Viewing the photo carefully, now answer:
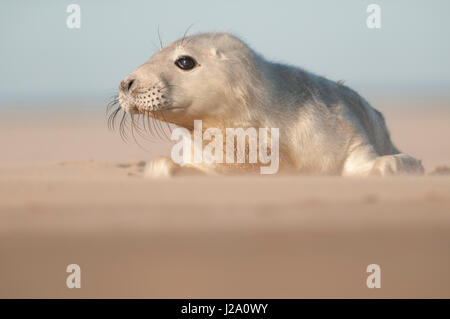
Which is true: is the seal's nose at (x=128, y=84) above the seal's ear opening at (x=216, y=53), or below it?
below

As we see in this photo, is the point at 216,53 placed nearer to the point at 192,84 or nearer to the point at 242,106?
the point at 192,84

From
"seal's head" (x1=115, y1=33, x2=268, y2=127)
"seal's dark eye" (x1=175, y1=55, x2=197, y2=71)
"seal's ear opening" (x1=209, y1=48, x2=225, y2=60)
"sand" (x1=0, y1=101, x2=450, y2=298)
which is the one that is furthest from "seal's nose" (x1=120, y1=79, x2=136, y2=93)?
"sand" (x1=0, y1=101, x2=450, y2=298)

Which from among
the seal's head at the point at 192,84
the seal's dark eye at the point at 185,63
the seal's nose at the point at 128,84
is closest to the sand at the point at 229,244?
the seal's head at the point at 192,84

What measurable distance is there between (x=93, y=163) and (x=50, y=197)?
3.65 metres

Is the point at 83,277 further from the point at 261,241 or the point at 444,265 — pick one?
the point at 444,265

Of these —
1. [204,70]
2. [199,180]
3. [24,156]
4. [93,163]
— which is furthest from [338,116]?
[24,156]

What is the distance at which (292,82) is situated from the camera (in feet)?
22.2

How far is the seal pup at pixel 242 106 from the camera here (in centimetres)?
611

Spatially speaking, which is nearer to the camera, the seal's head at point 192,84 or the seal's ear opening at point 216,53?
the seal's head at point 192,84

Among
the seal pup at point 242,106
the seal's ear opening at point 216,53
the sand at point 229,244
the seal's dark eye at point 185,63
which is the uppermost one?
the seal's ear opening at point 216,53

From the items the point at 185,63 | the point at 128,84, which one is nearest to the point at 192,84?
the point at 185,63

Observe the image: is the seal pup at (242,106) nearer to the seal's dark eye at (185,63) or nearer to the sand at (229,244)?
the seal's dark eye at (185,63)

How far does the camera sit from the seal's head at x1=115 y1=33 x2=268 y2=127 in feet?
20.0

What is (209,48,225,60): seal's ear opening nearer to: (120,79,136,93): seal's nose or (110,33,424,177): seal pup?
(110,33,424,177): seal pup
